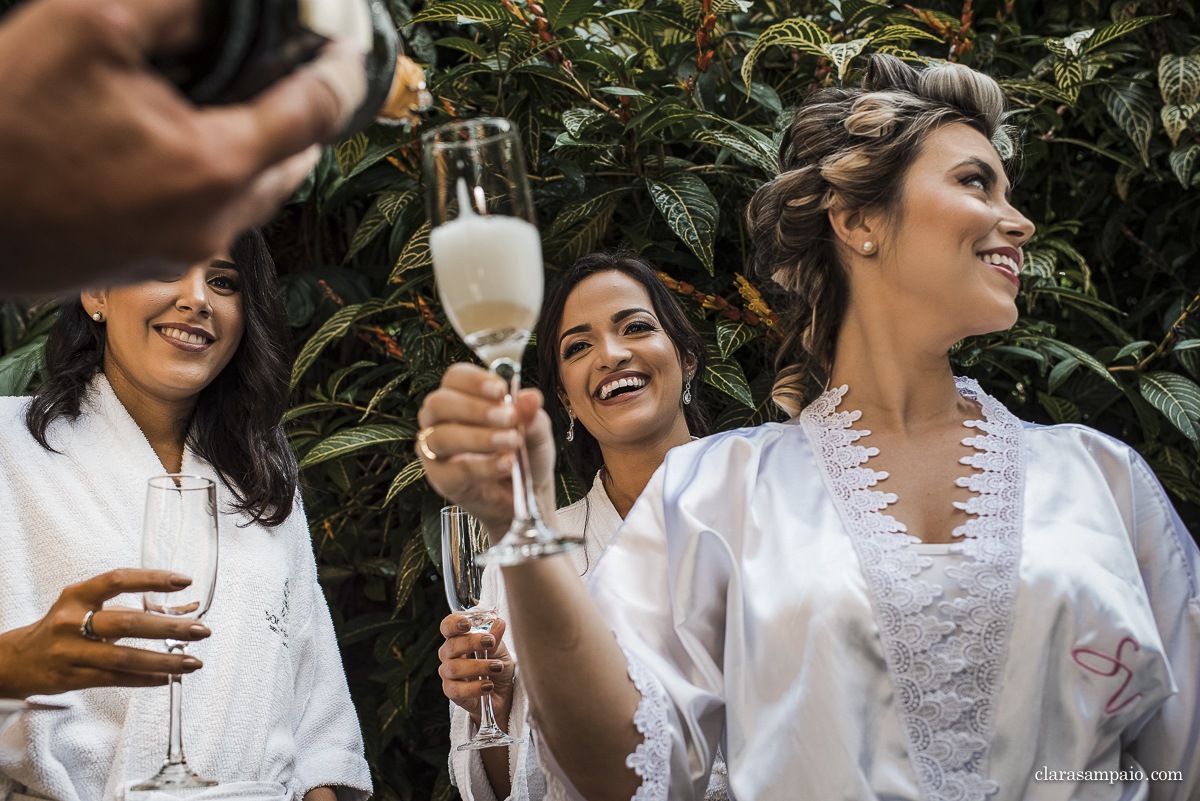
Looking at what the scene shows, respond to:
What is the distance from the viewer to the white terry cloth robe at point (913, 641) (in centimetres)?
123

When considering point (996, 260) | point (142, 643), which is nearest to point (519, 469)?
point (996, 260)

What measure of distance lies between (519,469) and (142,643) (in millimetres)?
1216

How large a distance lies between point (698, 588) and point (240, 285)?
1232mm

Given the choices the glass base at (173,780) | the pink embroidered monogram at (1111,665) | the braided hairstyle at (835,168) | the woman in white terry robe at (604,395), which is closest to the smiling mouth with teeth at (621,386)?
the woman in white terry robe at (604,395)

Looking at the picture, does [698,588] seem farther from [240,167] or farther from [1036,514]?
[240,167]

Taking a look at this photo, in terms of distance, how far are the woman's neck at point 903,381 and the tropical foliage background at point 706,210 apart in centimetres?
57

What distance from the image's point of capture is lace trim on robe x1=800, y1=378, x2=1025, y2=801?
4.04 ft

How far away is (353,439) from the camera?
2.33 meters

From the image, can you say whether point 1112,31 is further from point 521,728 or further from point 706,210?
point 521,728

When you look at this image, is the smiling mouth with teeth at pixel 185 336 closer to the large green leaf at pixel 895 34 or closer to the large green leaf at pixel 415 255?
the large green leaf at pixel 415 255

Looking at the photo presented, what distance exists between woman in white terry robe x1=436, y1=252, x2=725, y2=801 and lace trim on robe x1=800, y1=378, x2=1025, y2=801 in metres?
0.72

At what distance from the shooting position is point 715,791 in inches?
63.8

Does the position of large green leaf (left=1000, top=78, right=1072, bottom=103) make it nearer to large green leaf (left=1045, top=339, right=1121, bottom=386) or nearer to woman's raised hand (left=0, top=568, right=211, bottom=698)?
large green leaf (left=1045, top=339, right=1121, bottom=386)

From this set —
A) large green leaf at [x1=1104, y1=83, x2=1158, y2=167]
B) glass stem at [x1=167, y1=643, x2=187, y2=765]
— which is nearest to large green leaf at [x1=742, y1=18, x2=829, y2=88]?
large green leaf at [x1=1104, y1=83, x2=1158, y2=167]
